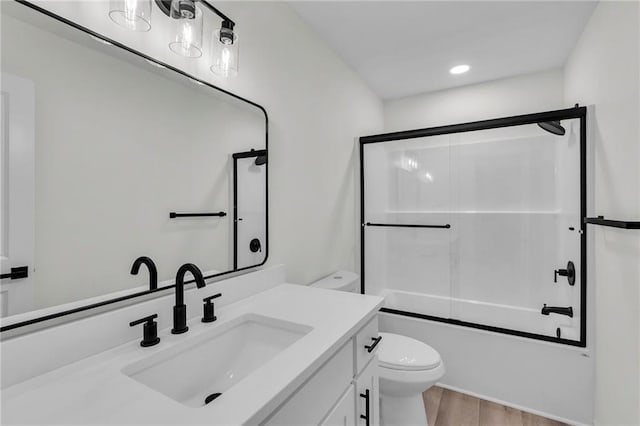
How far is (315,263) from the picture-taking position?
1.94 m

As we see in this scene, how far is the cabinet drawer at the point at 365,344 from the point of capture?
1071 mm

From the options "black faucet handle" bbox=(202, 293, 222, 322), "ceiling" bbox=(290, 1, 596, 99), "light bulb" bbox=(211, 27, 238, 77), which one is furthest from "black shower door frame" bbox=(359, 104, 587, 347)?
"black faucet handle" bbox=(202, 293, 222, 322)

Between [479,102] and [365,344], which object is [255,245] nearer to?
[365,344]

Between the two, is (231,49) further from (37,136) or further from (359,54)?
(359,54)

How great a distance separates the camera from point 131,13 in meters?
0.92

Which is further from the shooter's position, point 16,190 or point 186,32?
point 186,32

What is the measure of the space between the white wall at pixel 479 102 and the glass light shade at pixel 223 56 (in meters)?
2.22

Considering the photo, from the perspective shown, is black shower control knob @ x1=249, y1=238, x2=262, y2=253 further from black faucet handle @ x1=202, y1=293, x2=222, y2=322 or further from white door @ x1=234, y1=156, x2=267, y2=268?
black faucet handle @ x1=202, y1=293, x2=222, y2=322

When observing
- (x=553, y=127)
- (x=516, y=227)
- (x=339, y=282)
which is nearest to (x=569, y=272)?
(x=516, y=227)

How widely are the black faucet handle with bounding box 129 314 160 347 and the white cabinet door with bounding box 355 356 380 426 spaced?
2.17 ft

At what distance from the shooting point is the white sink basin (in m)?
0.82

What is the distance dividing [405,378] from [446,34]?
6.84 feet

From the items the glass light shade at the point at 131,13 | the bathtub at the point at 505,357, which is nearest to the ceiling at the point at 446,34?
the glass light shade at the point at 131,13

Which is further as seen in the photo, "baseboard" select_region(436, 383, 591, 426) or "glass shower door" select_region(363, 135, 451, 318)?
"glass shower door" select_region(363, 135, 451, 318)
